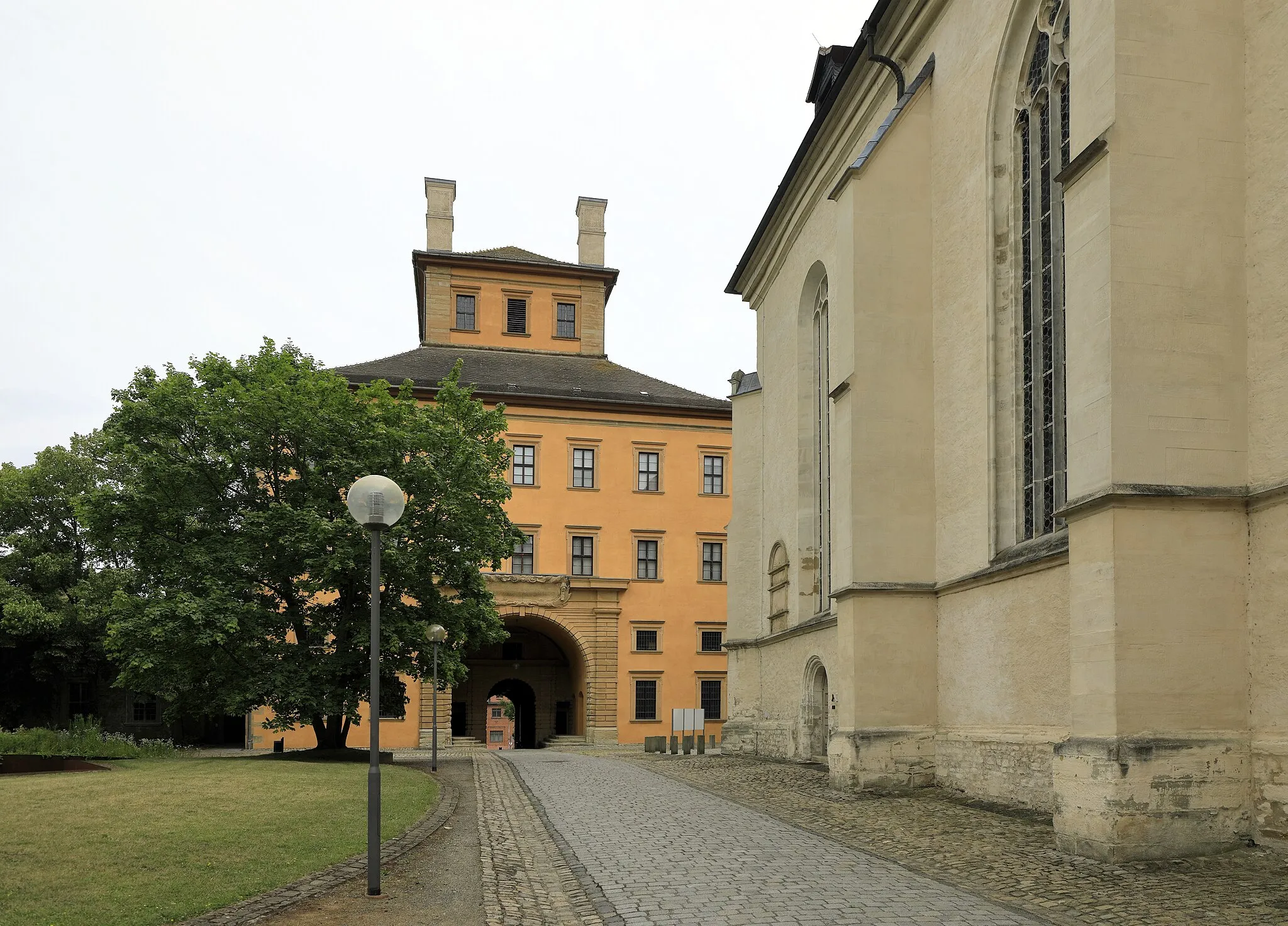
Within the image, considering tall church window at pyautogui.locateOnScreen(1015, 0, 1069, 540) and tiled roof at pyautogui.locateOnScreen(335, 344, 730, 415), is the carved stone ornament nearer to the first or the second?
tiled roof at pyautogui.locateOnScreen(335, 344, 730, 415)

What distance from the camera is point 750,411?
3145 centimetres

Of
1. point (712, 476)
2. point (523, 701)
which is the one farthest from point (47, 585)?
point (712, 476)

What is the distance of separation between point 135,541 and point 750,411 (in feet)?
50.4

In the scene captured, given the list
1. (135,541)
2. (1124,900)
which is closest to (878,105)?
(1124,900)

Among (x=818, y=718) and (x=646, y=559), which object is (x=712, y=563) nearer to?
(x=646, y=559)

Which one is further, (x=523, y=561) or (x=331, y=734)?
(x=523, y=561)

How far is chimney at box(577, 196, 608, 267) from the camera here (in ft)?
170

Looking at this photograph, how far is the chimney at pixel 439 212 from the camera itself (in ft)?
166

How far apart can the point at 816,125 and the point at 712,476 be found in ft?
Answer: 79.2

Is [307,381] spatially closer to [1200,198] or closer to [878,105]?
[878,105]

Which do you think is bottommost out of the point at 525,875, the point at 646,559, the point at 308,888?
the point at 525,875

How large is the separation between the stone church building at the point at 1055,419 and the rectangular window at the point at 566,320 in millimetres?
24649

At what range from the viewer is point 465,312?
49.3 metres

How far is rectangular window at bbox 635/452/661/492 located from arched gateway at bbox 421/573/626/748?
4.00 meters
